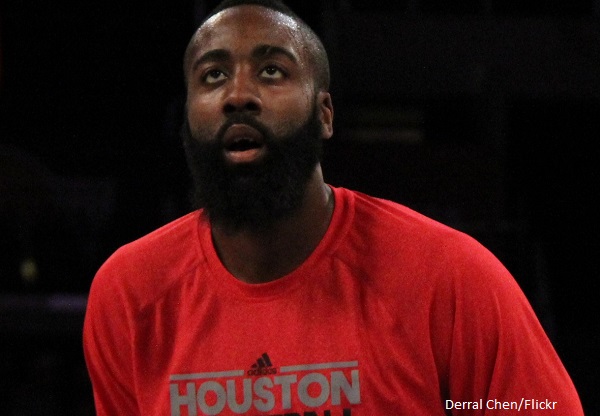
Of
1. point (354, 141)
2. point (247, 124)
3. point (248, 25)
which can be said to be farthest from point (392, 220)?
point (354, 141)

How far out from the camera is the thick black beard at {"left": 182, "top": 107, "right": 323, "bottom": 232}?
1.59m

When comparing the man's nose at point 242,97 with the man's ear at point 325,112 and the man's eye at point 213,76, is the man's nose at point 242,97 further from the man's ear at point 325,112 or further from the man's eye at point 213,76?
the man's ear at point 325,112

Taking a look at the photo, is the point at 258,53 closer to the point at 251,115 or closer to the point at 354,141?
the point at 251,115

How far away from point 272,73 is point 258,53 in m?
0.04

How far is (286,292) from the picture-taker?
1564 mm

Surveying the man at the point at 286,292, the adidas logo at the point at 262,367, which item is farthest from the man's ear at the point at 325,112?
the adidas logo at the point at 262,367

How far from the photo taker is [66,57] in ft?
15.0

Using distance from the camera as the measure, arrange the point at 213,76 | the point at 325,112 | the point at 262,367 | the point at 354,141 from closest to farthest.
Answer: the point at 262,367, the point at 213,76, the point at 325,112, the point at 354,141

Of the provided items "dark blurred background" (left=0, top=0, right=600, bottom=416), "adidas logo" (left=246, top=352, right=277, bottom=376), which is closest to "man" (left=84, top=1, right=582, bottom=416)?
"adidas logo" (left=246, top=352, right=277, bottom=376)

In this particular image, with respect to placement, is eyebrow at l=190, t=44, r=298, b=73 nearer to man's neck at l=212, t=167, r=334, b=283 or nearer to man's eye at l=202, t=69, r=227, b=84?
man's eye at l=202, t=69, r=227, b=84

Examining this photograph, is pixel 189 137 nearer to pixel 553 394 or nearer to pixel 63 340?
pixel 553 394

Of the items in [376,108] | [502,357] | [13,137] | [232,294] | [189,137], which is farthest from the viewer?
[376,108]

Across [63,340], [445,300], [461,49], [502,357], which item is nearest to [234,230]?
[445,300]

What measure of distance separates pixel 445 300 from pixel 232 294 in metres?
0.37
